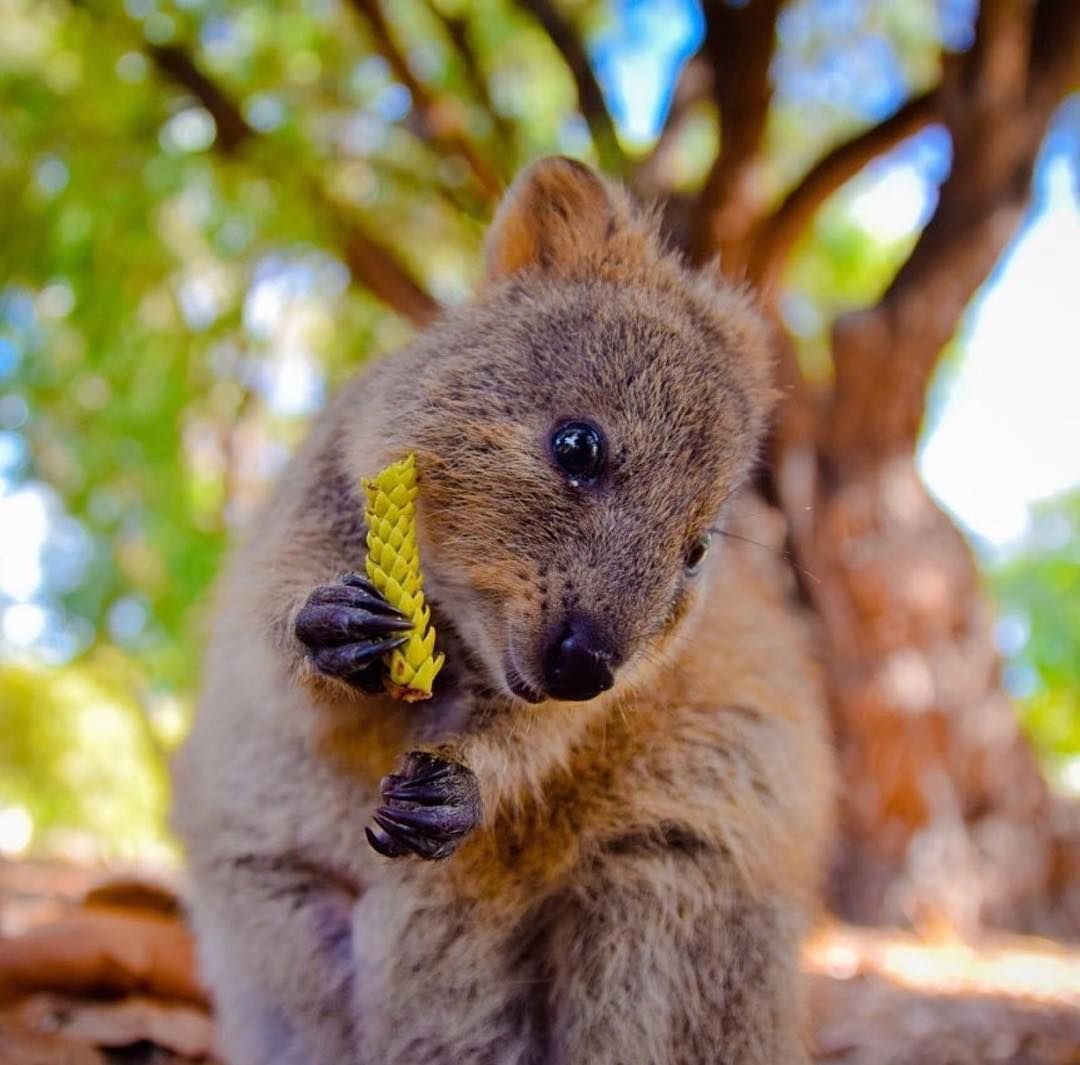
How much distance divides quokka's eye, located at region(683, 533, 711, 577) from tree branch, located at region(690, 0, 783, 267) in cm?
376

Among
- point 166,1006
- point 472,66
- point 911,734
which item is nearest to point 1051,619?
point 911,734

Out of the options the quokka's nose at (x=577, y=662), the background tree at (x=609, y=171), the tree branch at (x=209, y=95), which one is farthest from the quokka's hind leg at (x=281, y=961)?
the tree branch at (x=209, y=95)

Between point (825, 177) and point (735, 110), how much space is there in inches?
30.4

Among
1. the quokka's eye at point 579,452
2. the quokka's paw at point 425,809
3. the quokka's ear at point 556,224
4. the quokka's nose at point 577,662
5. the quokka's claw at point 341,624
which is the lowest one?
the quokka's paw at point 425,809

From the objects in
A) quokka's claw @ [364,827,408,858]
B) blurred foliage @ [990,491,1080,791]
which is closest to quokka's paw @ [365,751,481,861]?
quokka's claw @ [364,827,408,858]

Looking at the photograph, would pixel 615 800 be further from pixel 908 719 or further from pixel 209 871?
pixel 908 719

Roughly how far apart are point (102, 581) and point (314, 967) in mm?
6089

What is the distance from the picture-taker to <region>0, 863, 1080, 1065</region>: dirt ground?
11.3 ft

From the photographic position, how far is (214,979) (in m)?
3.01

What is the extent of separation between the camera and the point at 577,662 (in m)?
2.25

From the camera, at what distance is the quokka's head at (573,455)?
7.74ft

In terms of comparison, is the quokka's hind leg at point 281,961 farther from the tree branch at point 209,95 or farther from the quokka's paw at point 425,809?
the tree branch at point 209,95

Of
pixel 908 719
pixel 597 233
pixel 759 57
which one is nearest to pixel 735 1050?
pixel 597 233

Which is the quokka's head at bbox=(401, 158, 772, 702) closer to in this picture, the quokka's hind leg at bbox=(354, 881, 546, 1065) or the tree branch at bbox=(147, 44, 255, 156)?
the quokka's hind leg at bbox=(354, 881, 546, 1065)
